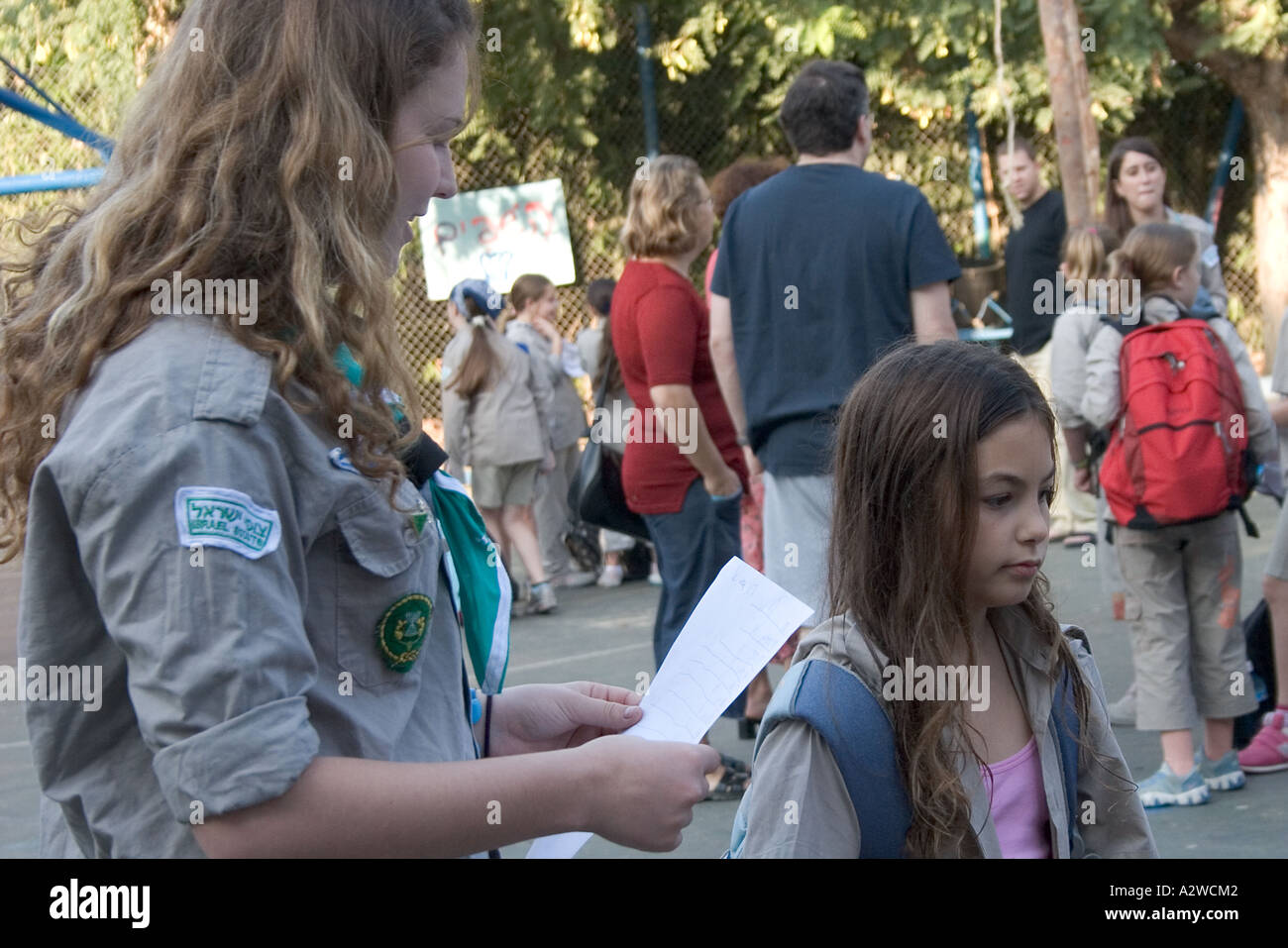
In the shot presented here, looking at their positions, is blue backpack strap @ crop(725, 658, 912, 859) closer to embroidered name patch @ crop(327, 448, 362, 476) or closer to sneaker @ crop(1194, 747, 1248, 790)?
embroidered name patch @ crop(327, 448, 362, 476)

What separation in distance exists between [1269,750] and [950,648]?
11.3 ft

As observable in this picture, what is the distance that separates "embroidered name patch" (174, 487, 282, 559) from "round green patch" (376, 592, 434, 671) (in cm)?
19

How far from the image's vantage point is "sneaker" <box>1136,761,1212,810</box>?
4777 mm

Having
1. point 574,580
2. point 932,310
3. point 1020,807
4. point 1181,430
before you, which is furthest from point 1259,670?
point 574,580

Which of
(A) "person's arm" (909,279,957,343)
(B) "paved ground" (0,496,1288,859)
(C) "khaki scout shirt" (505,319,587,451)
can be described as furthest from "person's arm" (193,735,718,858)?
(C) "khaki scout shirt" (505,319,587,451)

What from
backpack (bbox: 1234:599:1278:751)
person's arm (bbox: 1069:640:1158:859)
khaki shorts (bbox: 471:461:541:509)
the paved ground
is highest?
person's arm (bbox: 1069:640:1158:859)

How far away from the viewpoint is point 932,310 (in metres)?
4.50

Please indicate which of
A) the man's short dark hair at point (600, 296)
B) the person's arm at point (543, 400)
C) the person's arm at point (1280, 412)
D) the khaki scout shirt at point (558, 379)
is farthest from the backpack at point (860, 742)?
the man's short dark hair at point (600, 296)

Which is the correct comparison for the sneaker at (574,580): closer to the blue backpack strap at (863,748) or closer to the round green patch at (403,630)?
the blue backpack strap at (863,748)

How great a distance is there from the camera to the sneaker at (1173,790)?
478cm

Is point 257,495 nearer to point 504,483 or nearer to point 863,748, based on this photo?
point 863,748
